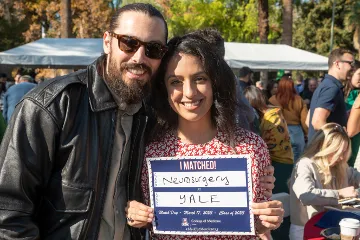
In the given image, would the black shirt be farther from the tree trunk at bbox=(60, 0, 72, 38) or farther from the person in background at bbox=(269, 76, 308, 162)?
the tree trunk at bbox=(60, 0, 72, 38)

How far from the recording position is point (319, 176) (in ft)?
14.0

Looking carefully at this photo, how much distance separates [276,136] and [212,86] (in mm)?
3722

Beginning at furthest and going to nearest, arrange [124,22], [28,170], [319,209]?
[319,209]
[124,22]
[28,170]

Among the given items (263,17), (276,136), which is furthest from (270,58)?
(276,136)

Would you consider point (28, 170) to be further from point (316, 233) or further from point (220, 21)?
point (220, 21)

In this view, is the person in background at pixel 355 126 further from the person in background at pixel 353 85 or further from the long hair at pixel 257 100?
the long hair at pixel 257 100

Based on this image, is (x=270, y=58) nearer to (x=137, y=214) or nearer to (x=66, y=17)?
(x=66, y=17)

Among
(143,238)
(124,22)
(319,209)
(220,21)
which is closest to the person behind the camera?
(124,22)

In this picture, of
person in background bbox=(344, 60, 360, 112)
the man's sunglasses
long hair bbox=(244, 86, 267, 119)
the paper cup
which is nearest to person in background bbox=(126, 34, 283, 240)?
the man's sunglasses

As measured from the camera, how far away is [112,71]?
82.4 inches

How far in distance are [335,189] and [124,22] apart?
2979 millimetres

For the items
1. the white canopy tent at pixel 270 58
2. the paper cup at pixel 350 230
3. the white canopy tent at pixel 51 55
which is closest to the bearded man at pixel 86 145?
the paper cup at pixel 350 230

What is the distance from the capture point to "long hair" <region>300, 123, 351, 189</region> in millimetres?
4238

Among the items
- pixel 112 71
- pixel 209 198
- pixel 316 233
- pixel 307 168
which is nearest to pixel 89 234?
pixel 209 198
